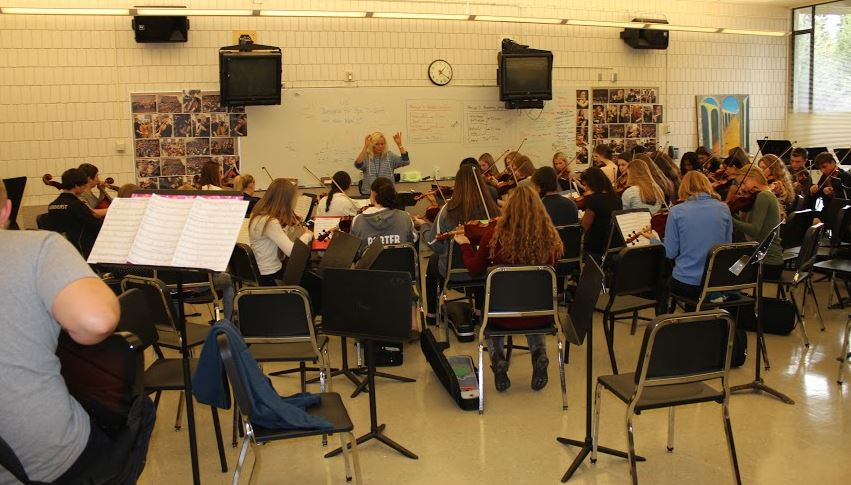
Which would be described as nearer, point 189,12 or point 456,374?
point 456,374

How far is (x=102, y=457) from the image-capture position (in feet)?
7.45

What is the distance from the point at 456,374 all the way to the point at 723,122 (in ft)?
30.3

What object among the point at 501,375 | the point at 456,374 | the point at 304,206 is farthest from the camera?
the point at 304,206

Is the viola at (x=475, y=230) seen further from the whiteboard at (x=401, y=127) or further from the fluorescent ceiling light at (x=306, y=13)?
the whiteboard at (x=401, y=127)

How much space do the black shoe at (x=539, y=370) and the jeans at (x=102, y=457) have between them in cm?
274

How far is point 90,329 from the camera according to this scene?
6.63 ft

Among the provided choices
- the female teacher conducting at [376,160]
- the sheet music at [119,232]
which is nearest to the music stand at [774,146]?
the female teacher conducting at [376,160]

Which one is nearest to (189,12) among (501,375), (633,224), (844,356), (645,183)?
(645,183)

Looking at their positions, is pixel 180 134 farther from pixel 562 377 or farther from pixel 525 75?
pixel 562 377

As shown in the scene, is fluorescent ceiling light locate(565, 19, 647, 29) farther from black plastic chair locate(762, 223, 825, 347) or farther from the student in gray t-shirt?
the student in gray t-shirt

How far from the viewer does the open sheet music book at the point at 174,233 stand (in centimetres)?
280

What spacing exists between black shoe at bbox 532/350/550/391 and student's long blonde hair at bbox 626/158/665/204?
7.64 feet

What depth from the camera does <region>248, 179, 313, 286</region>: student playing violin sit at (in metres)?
5.33

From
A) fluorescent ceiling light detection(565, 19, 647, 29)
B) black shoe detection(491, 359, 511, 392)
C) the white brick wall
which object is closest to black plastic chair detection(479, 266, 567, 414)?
black shoe detection(491, 359, 511, 392)
